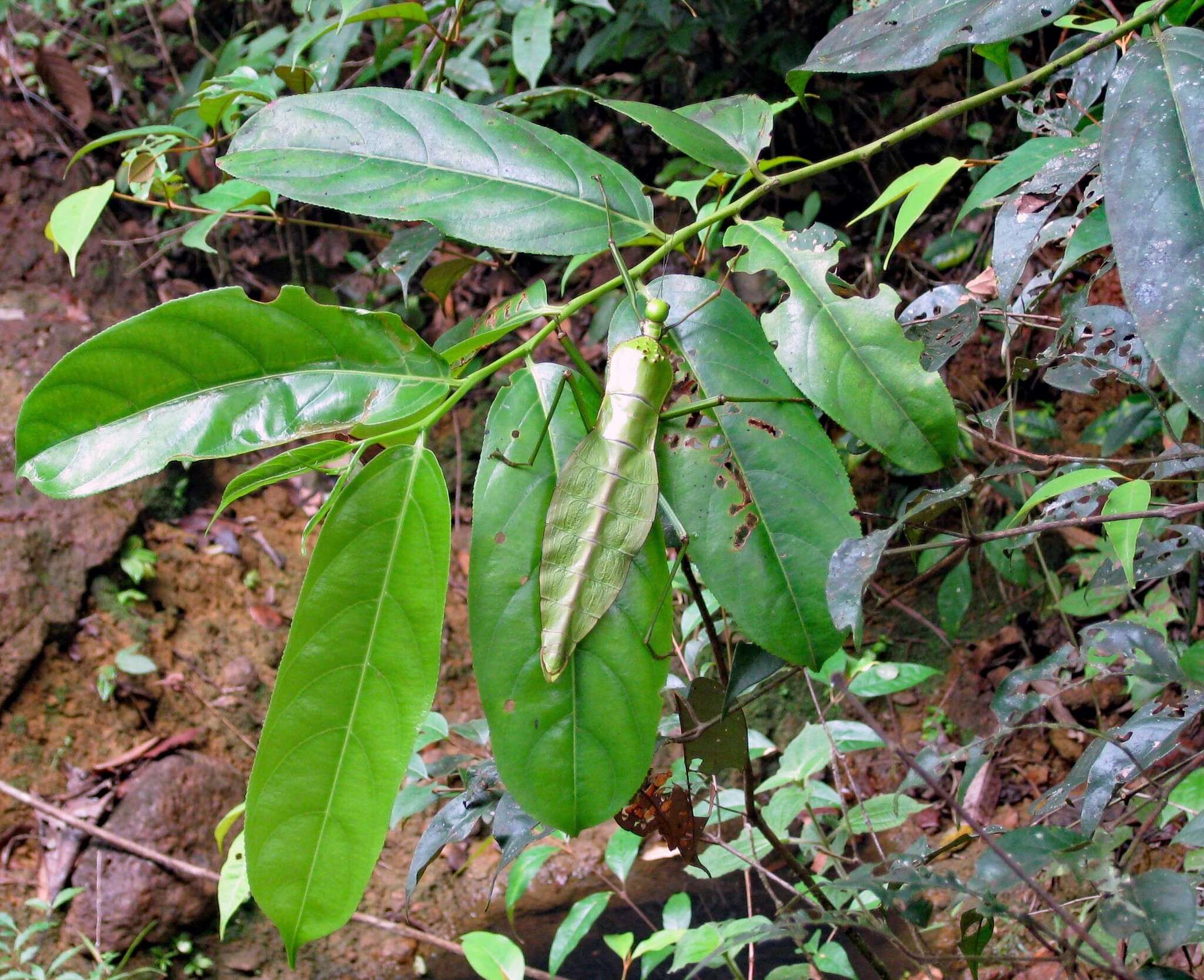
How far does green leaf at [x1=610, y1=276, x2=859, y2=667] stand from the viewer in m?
0.71

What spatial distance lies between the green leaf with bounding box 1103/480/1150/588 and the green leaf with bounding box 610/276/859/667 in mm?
257

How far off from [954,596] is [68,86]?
367cm

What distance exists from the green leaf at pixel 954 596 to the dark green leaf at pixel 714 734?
1.03 metres

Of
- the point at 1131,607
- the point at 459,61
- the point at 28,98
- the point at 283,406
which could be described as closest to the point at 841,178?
the point at 459,61

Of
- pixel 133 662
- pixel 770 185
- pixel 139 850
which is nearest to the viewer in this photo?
pixel 770 185

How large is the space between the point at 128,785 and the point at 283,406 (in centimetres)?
221

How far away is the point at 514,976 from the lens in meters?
1.31

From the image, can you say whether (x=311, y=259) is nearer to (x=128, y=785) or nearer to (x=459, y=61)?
(x=459, y=61)

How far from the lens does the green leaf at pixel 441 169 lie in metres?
0.76

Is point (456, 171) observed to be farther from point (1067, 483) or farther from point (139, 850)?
point (139, 850)

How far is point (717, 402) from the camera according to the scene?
2.52ft

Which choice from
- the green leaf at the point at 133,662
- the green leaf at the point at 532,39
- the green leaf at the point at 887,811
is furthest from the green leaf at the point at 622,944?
the green leaf at the point at 133,662

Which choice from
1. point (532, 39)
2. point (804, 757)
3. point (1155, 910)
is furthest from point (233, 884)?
point (532, 39)

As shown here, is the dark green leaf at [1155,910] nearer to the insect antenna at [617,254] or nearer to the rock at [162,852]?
the insect antenna at [617,254]
